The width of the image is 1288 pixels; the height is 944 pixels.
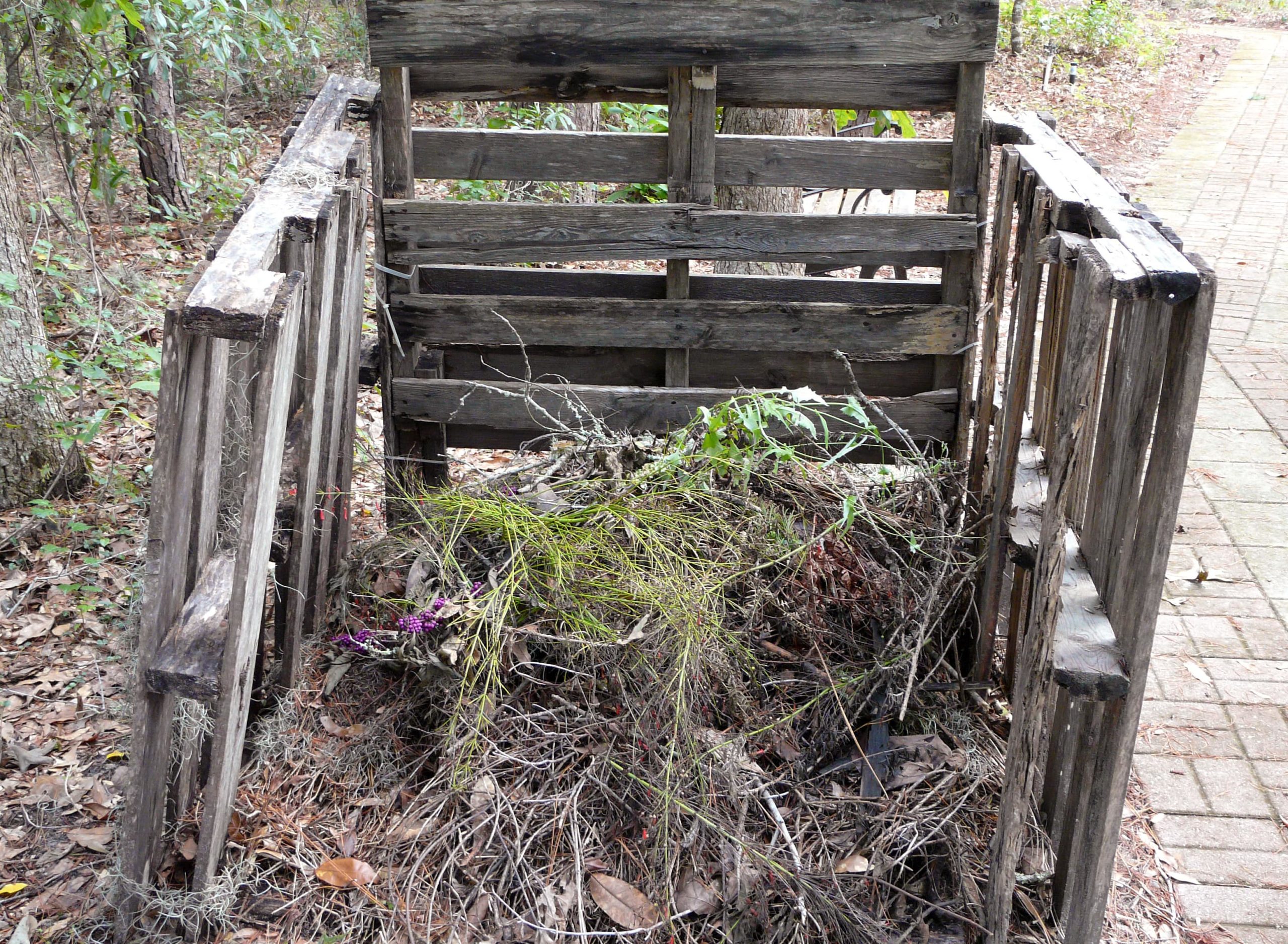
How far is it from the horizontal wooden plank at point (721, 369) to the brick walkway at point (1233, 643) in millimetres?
1496

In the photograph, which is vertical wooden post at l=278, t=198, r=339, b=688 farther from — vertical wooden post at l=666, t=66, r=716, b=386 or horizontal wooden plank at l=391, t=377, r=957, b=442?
vertical wooden post at l=666, t=66, r=716, b=386

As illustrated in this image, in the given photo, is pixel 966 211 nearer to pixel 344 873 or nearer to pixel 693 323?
pixel 693 323

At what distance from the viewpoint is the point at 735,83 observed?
390 cm

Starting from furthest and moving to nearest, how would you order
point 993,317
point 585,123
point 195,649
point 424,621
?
point 585,123
point 993,317
point 424,621
point 195,649

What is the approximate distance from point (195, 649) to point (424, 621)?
2.81 feet

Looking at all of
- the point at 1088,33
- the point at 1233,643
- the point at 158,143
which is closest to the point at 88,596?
the point at 1233,643

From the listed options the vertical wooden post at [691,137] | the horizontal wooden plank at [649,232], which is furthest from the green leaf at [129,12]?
the vertical wooden post at [691,137]

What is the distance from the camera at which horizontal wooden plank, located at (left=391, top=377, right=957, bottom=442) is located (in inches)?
161

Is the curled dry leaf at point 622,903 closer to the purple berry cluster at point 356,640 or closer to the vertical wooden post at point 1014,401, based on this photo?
the purple berry cluster at point 356,640

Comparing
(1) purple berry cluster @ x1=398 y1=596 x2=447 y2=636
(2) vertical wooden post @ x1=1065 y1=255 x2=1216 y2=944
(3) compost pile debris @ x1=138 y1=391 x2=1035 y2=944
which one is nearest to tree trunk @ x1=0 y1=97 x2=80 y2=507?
(3) compost pile debris @ x1=138 y1=391 x2=1035 y2=944

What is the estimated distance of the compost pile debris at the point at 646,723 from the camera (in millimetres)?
2686

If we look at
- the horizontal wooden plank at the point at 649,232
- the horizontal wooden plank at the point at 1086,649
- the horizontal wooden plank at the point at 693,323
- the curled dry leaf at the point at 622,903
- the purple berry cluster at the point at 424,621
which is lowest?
the curled dry leaf at the point at 622,903

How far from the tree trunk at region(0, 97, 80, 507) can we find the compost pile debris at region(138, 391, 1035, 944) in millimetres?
1945

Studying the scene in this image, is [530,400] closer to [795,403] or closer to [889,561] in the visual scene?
[795,403]
